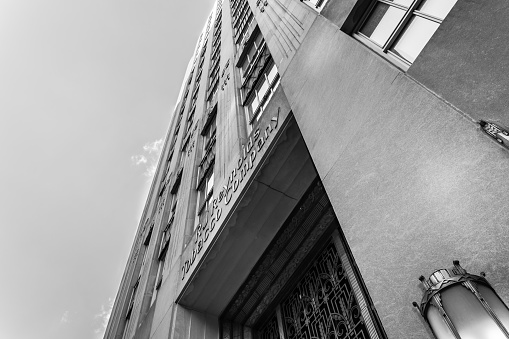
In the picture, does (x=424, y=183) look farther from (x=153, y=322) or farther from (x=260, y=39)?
(x=260, y=39)

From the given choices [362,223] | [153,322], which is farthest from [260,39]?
[362,223]

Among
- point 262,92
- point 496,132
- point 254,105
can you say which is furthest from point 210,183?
point 496,132

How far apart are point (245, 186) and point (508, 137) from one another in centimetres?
484

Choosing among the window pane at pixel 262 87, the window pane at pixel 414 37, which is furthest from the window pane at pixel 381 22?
the window pane at pixel 262 87

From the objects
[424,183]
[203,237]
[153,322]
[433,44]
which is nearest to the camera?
[424,183]

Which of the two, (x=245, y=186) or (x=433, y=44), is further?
(x=245, y=186)

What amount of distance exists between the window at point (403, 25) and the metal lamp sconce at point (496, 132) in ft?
4.82

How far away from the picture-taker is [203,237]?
8250 mm

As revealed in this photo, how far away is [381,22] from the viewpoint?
471 centimetres

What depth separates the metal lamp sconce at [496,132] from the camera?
8.23ft

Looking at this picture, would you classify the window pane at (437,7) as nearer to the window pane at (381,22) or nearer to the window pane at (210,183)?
the window pane at (381,22)

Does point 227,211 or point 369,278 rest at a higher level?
point 227,211

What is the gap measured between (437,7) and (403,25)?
52 centimetres

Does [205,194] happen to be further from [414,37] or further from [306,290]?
[414,37]
